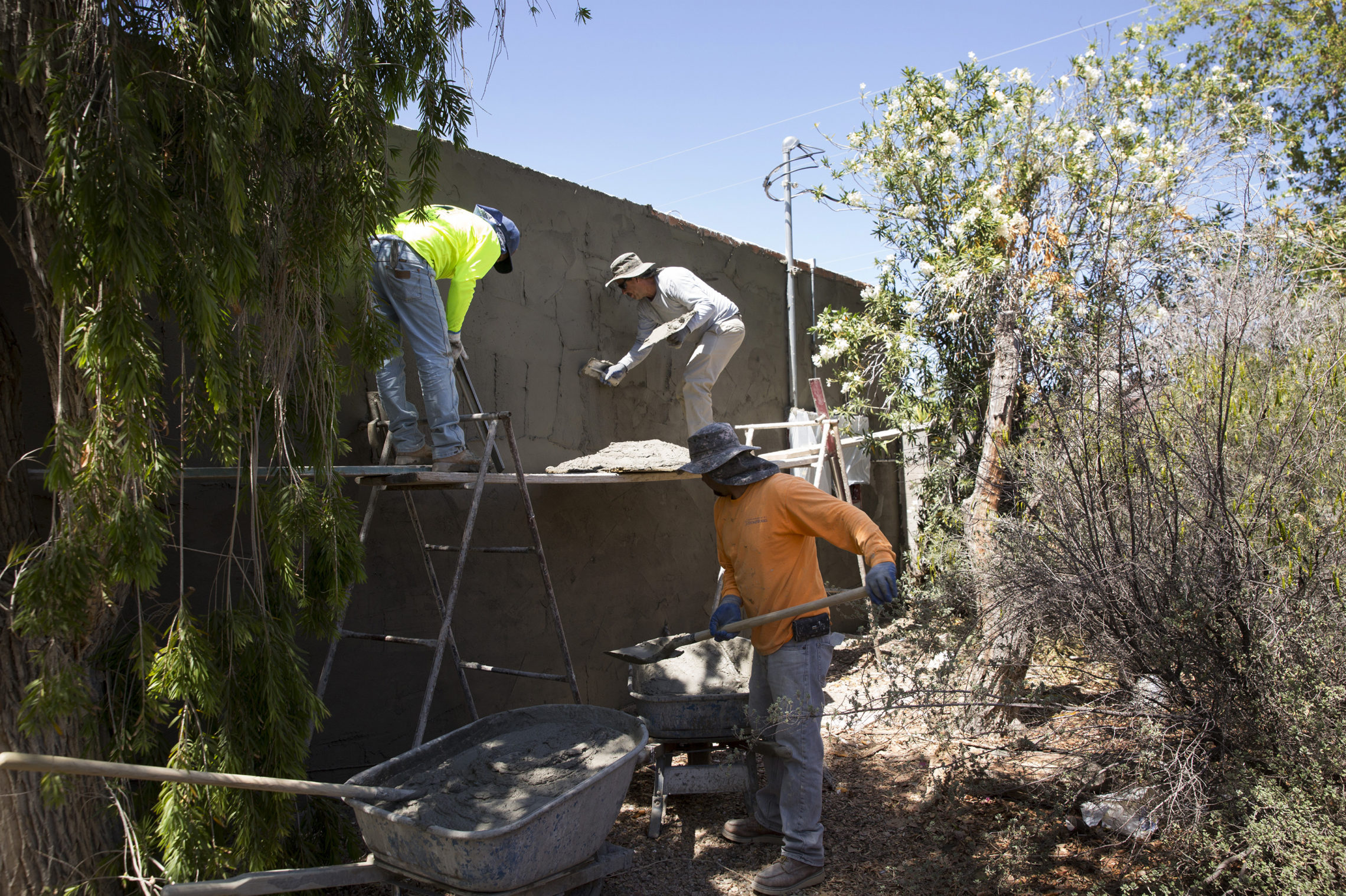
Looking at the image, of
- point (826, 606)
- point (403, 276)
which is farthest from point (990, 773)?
point (403, 276)

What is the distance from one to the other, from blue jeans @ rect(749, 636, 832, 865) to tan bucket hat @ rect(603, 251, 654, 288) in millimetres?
2778

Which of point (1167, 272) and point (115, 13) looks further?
point (1167, 272)

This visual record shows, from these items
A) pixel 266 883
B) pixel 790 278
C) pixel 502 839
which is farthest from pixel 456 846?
pixel 790 278

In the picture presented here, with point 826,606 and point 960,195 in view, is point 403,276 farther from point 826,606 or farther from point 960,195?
point 960,195

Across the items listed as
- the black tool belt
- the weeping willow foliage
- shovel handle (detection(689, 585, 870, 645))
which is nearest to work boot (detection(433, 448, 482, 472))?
the weeping willow foliage

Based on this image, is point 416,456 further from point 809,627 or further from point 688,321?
point 688,321

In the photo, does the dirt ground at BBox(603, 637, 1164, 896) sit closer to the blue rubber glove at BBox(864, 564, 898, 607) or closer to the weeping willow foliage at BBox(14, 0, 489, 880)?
the blue rubber glove at BBox(864, 564, 898, 607)

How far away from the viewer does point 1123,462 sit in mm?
3400

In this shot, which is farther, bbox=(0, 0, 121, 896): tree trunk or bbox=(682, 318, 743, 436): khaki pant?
bbox=(682, 318, 743, 436): khaki pant

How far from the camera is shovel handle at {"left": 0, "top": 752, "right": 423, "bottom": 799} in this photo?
82.3 inches

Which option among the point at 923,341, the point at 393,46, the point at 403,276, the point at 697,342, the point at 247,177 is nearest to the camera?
the point at 247,177

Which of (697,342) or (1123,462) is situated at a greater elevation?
(697,342)

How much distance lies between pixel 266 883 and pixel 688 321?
3952 mm

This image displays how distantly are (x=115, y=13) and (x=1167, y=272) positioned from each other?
5631mm
